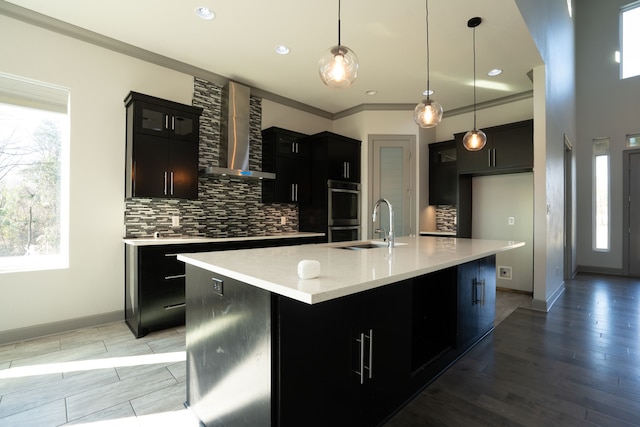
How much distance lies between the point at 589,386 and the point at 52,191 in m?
4.86

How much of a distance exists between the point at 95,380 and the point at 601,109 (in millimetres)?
8705

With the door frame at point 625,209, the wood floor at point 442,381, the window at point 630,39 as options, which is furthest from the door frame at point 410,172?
the window at point 630,39

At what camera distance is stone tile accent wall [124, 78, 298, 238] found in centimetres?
344

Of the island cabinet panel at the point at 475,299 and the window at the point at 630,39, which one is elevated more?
the window at the point at 630,39

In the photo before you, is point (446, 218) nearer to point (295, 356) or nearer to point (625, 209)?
point (625, 209)

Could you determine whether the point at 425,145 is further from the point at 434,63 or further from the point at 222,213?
the point at 222,213

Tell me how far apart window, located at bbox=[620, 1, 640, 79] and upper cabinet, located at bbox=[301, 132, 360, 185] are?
5525 millimetres

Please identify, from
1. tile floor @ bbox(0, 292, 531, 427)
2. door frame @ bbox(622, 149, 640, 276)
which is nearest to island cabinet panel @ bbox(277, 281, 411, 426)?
tile floor @ bbox(0, 292, 531, 427)

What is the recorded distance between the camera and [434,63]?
12.3ft

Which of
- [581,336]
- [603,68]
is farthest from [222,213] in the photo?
[603,68]

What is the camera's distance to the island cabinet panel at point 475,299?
244 centimetres

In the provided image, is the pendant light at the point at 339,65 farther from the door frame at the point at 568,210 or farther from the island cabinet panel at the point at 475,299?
the door frame at the point at 568,210

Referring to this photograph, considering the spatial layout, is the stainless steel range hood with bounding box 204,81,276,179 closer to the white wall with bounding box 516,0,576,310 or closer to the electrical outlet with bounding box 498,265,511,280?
the white wall with bounding box 516,0,576,310

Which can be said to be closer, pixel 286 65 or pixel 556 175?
pixel 286 65
